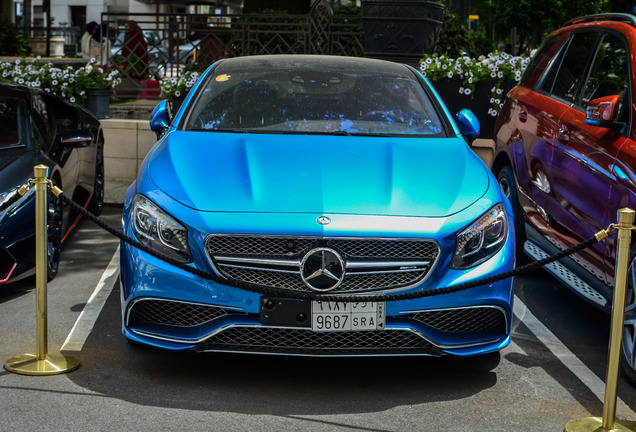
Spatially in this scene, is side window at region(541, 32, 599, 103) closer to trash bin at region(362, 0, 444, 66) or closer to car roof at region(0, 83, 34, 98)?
trash bin at region(362, 0, 444, 66)

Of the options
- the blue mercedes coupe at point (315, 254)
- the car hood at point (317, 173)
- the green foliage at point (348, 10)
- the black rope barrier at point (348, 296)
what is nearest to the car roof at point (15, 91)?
the car hood at point (317, 173)

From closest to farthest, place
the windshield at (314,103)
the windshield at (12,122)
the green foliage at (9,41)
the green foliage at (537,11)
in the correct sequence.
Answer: the windshield at (314,103) < the windshield at (12,122) < the green foliage at (9,41) < the green foliage at (537,11)

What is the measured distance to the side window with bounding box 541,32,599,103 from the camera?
6191 millimetres

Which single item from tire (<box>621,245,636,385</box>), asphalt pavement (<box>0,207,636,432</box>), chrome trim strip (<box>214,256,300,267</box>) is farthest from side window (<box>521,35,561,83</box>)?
chrome trim strip (<box>214,256,300,267</box>)

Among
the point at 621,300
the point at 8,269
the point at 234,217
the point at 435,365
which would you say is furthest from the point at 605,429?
the point at 8,269

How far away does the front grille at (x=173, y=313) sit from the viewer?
439 centimetres

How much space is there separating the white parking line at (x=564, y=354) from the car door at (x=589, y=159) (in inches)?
18.0

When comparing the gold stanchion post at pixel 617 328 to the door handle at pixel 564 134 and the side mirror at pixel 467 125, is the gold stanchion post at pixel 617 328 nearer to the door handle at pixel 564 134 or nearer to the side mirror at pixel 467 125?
the door handle at pixel 564 134

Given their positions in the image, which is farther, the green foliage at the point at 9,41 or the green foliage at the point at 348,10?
the green foliage at the point at 9,41

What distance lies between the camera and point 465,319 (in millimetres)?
4504

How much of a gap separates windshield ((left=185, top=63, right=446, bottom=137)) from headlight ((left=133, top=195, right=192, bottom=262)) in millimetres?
1029

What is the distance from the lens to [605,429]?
160 inches

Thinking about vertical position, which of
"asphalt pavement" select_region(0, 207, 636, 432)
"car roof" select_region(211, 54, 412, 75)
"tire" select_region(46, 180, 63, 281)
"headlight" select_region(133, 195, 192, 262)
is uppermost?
"car roof" select_region(211, 54, 412, 75)

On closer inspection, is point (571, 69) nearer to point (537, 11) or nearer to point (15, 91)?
point (15, 91)
